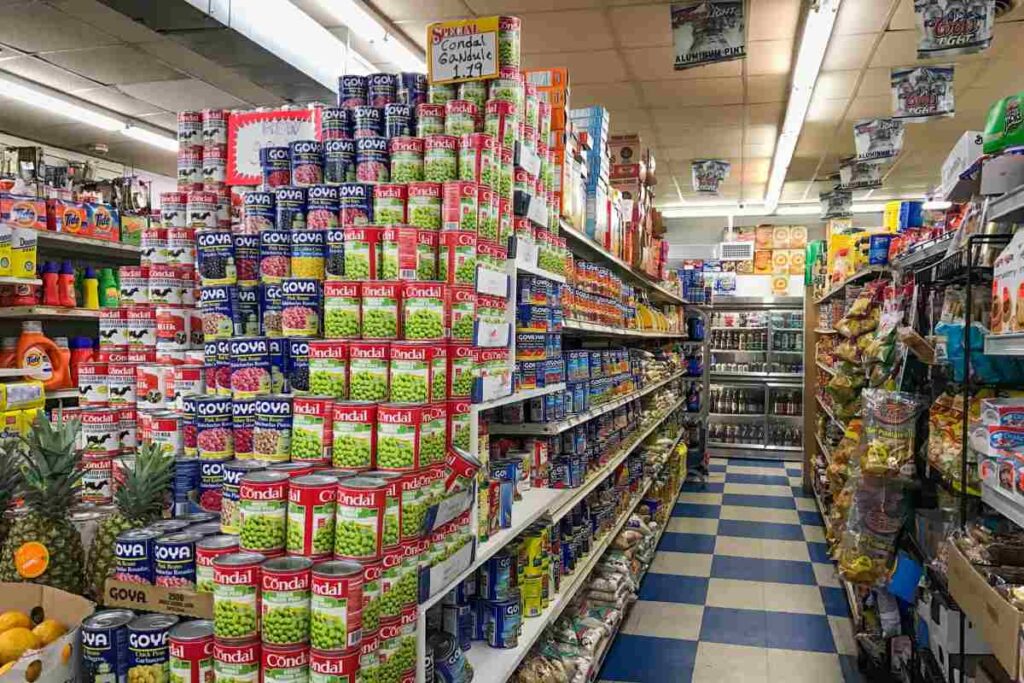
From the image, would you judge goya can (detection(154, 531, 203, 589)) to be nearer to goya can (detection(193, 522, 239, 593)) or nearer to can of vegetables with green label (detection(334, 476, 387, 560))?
goya can (detection(193, 522, 239, 593))

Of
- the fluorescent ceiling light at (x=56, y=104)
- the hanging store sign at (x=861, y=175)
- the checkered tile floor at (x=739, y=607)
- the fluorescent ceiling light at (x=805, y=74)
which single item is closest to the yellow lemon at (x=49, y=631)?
the checkered tile floor at (x=739, y=607)

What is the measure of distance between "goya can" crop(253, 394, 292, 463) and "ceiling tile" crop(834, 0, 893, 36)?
17.7 ft

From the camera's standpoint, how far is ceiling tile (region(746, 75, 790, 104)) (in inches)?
283

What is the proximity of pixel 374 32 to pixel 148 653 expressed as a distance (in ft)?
18.9

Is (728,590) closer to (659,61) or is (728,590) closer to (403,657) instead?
(403,657)

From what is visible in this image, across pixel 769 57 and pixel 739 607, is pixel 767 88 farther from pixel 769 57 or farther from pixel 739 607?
pixel 739 607

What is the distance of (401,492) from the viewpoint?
1565mm

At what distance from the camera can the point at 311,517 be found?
4.82ft

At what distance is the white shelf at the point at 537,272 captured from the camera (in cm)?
244

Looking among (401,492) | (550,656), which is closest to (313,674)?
(401,492)

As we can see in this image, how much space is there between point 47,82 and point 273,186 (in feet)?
21.9

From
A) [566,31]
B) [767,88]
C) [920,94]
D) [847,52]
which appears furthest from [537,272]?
[767,88]

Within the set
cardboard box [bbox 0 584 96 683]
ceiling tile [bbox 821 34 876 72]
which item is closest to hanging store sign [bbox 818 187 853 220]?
ceiling tile [bbox 821 34 876 72]

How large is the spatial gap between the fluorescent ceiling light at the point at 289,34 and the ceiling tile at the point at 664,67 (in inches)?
97.9
